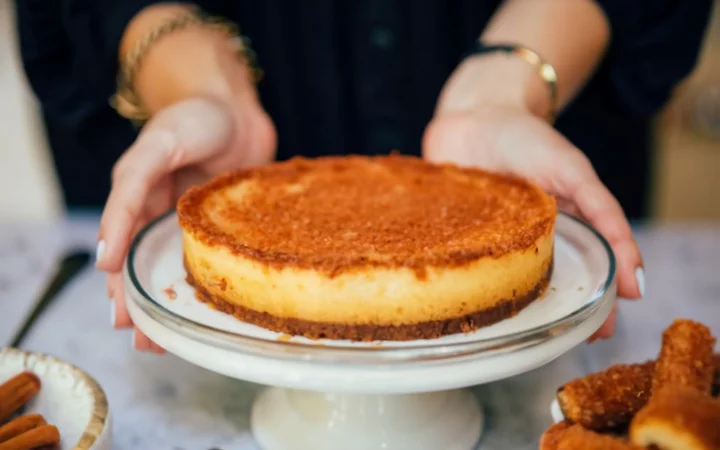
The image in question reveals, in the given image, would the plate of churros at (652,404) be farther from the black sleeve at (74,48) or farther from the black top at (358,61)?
the black sleeve at (74,48)

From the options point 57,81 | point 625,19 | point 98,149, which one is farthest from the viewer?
point 98,149

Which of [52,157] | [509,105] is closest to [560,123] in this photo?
[509,105]

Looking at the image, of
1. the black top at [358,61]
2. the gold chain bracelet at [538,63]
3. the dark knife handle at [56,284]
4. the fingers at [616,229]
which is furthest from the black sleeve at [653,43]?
the dark knife handle at [56,284]

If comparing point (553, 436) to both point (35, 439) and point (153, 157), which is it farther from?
point (153, 157)

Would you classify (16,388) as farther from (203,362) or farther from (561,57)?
(561,57)

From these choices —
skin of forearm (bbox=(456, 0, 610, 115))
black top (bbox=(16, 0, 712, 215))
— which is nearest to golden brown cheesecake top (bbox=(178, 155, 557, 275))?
skin of forearm (bbox=(456, 0, 610, 115))

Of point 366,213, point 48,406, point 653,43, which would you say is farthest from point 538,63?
point 48,406

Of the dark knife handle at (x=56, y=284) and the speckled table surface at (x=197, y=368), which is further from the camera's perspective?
A: the dark knife handle at (x=56, y=284)
